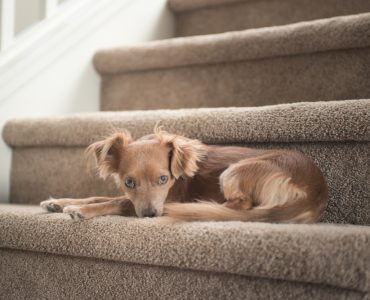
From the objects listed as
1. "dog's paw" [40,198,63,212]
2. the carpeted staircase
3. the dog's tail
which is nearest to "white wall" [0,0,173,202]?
the carpeted staircase

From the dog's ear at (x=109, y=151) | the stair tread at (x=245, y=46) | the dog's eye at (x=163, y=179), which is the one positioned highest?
the stair tread at (x=245, y=46)

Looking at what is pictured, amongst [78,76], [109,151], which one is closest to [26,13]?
[78,76]

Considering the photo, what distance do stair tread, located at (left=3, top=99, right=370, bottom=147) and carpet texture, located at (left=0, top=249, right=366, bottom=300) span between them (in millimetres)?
526

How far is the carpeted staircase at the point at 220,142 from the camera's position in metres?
1.03

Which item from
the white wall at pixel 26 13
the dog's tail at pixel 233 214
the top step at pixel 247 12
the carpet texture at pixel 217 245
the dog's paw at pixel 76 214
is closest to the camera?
the carpet texture at pixel 217 245

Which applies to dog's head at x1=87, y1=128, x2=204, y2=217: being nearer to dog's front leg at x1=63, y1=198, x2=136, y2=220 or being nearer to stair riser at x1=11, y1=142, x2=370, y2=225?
dog's front leg at x1=63, y1=198, x2=136, y2=220

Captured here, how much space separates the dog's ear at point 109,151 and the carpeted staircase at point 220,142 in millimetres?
171

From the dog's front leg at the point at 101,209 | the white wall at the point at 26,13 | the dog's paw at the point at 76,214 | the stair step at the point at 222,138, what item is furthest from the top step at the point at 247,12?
the dog's paw at the point at 76,214

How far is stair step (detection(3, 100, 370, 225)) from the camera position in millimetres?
1350

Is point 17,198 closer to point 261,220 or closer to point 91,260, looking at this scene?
point 91,260

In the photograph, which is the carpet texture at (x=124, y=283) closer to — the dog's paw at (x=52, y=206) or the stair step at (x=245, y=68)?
the dog's paw at (x=52, y=206)

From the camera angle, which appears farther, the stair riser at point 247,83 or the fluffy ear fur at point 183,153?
the stair riser at point 247,83

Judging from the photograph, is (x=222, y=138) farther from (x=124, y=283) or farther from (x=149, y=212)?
(x=124, y=283)

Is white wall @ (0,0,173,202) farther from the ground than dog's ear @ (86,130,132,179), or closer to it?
farther from the ground
